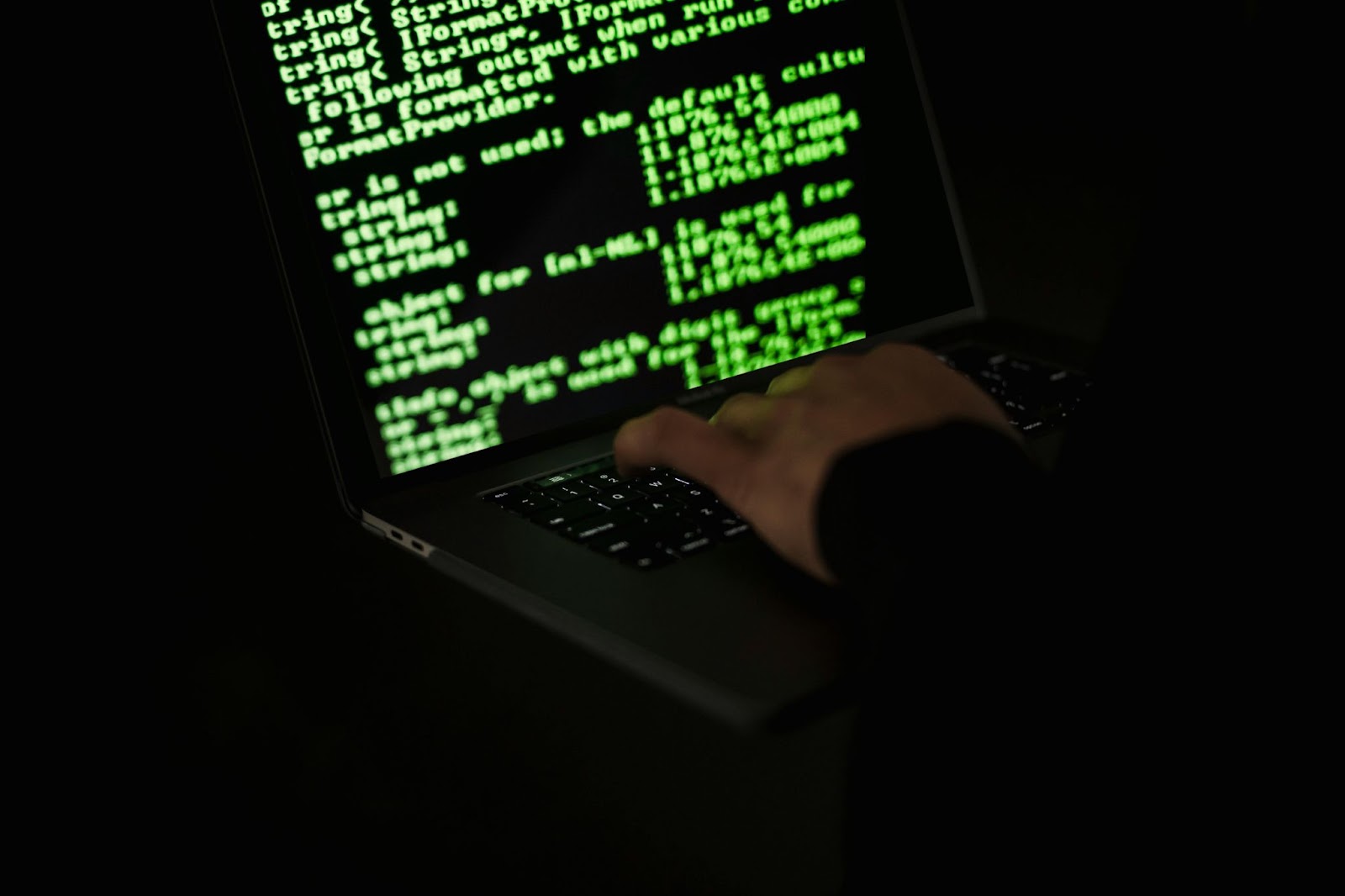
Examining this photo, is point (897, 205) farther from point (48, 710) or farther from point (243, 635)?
point (48, 710)

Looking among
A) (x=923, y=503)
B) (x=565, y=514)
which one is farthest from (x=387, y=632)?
(x=923, y=503)

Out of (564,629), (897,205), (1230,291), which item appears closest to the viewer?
(1230,291)

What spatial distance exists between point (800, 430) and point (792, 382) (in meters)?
0.07

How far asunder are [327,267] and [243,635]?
0.71 ft

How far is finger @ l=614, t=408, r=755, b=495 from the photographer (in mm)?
599

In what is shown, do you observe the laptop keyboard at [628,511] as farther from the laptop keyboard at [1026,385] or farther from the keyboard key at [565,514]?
the laptop keyboard at [1026,385]

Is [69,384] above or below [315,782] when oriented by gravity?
above

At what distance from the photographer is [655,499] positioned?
26.6 inches

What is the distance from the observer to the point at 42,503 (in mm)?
632

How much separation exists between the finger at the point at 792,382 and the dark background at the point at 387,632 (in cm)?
16

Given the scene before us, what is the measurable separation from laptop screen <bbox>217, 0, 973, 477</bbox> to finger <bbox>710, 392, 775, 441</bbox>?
15cm

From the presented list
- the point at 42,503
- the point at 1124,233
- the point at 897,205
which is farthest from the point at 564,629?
the point at 1124,233

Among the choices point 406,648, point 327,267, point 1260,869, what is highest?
point 327,267

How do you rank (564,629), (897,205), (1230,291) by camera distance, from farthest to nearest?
(897,205) < (564,629) < (1230,291)
